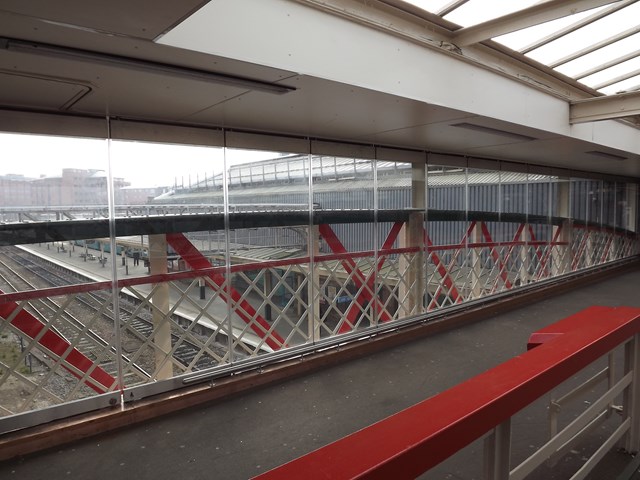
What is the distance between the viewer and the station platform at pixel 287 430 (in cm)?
179

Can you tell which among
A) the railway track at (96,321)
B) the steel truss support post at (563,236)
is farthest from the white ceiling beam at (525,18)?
the steel truss support post at (563,236)

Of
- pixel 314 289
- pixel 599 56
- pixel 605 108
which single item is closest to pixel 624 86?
pixel 605 108

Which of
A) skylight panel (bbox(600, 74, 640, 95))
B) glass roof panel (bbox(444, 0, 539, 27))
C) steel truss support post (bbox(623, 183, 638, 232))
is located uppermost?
skylight panel (bbox(600, 74, 640, 95))

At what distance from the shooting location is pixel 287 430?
2104 millimetres

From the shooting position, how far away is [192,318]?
2682 millimetres

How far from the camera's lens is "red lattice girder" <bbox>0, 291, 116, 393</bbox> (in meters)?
2.06

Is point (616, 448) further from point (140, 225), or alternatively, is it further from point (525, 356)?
point (140, 225)

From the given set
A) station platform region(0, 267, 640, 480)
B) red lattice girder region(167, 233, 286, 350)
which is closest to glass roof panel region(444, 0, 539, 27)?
red lattice girder region(167, 233, 286, 350)

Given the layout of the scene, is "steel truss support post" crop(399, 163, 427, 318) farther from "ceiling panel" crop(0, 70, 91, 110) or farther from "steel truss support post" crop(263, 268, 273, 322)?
"ceiling panel" crop(0, 70, 91, 110)

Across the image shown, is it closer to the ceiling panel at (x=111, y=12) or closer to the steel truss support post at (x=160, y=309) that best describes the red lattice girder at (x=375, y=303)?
the steel truss support post at (x=160, y=309)

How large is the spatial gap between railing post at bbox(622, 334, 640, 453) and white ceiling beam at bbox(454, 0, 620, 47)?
1.38 metres

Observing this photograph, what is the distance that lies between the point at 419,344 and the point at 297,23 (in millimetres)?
2642

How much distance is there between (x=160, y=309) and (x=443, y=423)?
2.12m

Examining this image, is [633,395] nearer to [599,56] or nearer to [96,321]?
[599,56]
